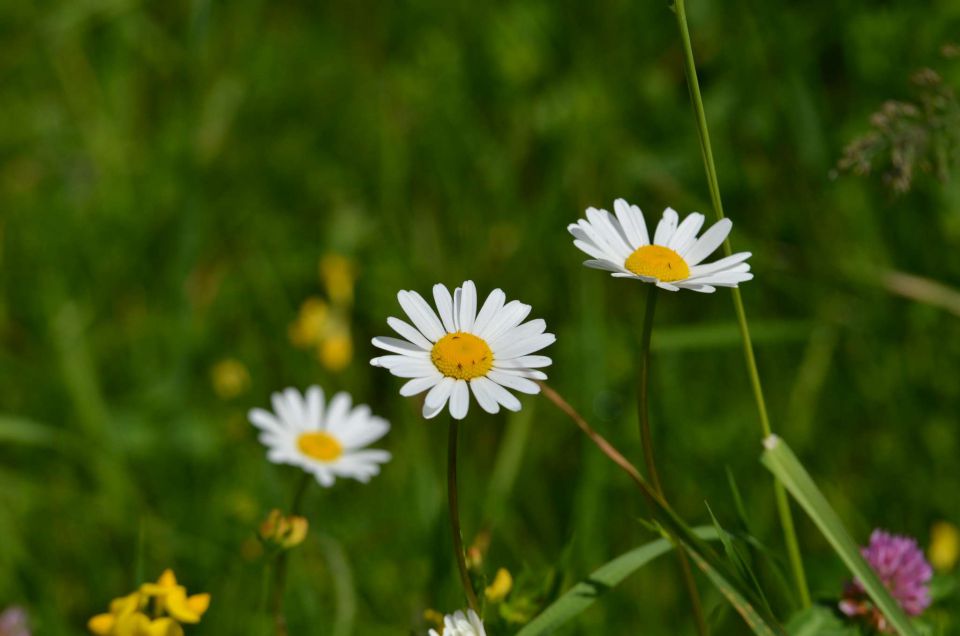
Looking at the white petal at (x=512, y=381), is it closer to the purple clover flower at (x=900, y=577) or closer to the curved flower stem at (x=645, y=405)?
the curved flower stem at (x=645, y=405)

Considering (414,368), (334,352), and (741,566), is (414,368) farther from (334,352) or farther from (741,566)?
(334,352)

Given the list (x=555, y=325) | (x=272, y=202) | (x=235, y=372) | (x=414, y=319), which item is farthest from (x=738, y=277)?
(x=272, y=202)

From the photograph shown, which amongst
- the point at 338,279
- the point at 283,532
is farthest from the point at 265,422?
the point at 338,279

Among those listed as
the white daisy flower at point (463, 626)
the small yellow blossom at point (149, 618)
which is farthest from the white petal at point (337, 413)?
the white daisy flower at point (463, 626)

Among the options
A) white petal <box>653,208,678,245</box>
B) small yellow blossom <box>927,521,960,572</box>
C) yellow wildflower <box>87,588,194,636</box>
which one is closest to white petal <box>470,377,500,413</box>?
white petal <box>653,208,678,245</box>

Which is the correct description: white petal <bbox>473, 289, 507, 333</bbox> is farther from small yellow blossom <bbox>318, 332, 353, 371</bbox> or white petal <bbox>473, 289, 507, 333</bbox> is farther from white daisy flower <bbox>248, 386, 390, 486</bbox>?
small yellow blossom <bbox>318, 332, 353, 371</bbox>

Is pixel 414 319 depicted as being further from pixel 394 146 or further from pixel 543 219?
pixel 394 146
